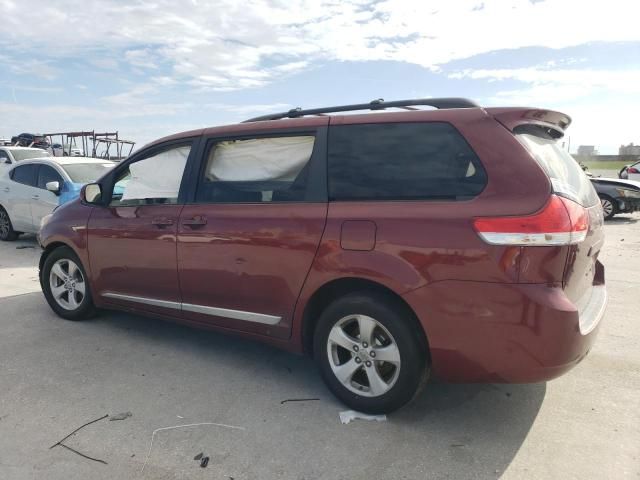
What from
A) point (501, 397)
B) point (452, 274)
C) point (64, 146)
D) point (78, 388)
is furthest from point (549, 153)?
point (64, 146)

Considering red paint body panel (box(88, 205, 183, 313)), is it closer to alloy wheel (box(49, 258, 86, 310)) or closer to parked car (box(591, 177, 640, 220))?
alloy wheel (box(49, 258, 86, 310))

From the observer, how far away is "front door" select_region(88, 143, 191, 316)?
387 centimetres

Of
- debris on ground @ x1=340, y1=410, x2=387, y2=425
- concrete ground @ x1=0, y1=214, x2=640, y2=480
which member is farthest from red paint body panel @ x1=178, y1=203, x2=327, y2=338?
debris on ground @ x1=340, y1=410, x2=387, y2=425

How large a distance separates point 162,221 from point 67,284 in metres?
1.60

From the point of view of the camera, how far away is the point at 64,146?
24.1m

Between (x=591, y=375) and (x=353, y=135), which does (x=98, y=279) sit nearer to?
(x=353, y=135)

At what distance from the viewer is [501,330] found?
2566 millimetres

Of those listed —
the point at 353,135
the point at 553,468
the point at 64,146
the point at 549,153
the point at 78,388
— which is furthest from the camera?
the point at 64,146

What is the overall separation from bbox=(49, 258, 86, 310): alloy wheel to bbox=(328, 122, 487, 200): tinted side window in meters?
2.90

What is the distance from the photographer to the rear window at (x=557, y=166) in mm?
2635

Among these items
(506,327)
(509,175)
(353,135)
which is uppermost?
(353,135)

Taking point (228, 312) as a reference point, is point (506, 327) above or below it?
above

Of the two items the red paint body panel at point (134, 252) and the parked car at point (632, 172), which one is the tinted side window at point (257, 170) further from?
the parked car at point (632, 172)

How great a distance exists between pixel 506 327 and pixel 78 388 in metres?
2.78
